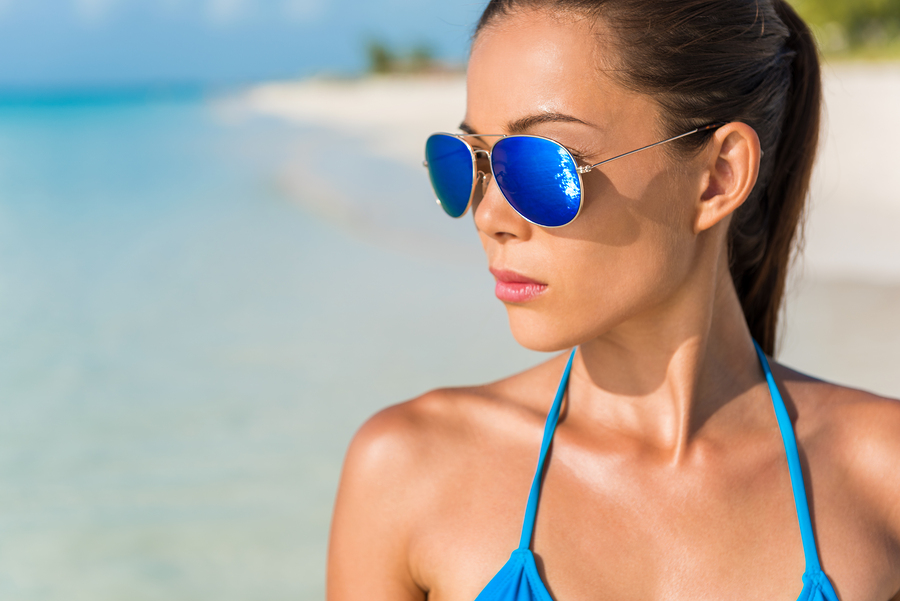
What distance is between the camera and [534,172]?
151 centimetres

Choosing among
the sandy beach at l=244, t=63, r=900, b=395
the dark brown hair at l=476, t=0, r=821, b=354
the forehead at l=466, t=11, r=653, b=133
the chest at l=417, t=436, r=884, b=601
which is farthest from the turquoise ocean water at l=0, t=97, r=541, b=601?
the forehead at l=466, t=11, r=653, b=133

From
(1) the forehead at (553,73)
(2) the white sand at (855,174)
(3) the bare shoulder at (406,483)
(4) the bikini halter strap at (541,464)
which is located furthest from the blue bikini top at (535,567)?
(2) the white sand at (855,174)

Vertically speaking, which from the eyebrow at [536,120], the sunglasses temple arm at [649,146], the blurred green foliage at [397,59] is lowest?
the sunglasses temple arm at [649,146]

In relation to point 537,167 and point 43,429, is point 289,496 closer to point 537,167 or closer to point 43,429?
point 43,429

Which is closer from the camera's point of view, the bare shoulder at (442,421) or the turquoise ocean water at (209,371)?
the bare shoulder at (442,421)

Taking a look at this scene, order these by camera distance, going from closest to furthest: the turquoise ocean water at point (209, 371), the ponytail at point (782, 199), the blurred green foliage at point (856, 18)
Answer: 1. the ponytail at point (782, 199)
2. the turquoise ocean water at point (209, 371)
3. the blurred green foliage at point (856, 18)

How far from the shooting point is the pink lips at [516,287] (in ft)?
5.17

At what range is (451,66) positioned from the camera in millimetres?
55219

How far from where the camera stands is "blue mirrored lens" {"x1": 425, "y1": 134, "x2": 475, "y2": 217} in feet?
5.36

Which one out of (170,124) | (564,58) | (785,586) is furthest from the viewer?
(170,124)

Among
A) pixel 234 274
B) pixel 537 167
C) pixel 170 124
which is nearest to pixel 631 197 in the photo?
pixel 537 167

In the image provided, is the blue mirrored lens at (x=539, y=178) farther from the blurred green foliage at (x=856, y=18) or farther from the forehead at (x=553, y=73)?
the blurred green foliage at (x=856, y=18)

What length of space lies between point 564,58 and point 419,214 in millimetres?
9171

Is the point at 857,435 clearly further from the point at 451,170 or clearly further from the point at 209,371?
the point at 209,371
